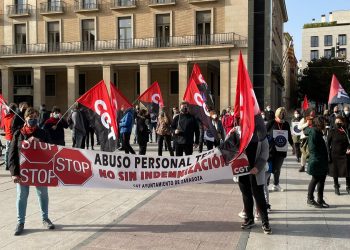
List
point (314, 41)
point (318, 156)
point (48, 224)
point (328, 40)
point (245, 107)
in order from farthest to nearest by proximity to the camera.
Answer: point (314, 41) < point (328, 40) < point (318, 156) < point (48, 224) < point (245, 107)

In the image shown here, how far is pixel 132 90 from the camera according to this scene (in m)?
42.4

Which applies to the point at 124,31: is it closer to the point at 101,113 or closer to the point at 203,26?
the point at 203,26

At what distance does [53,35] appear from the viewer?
40406mm

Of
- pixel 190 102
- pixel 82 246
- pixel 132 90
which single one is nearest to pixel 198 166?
pixel 82 246

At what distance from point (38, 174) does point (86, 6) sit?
35.6 meters

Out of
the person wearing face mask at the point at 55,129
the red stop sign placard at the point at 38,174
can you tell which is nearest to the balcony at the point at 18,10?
the person wearing face mask at the point at 55,129

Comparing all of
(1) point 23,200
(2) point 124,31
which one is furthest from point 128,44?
(1) point 23,200

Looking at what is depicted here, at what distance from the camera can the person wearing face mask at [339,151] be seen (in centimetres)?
875

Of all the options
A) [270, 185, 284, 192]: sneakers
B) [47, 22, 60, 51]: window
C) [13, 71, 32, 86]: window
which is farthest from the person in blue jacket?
[13, 71, 32, 86]: window

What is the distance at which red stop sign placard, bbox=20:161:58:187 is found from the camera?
20.4 ft

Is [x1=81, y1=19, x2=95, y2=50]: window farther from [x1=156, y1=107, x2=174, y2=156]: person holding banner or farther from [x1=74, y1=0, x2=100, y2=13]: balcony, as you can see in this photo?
[x1=156, y1=107, x2=174, y2=156]: person holding banner

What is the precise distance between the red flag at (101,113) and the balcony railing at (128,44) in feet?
88.4

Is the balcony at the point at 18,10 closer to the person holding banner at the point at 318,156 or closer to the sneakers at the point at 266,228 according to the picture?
the person holding banner at the point at 318,156

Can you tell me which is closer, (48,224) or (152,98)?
(48,224)
